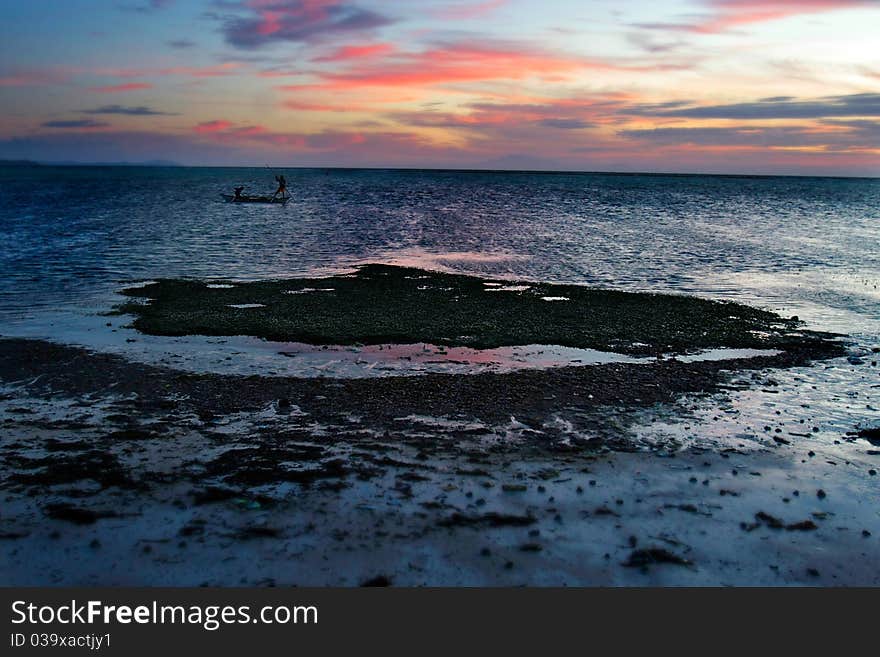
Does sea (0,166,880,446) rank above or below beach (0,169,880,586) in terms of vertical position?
above

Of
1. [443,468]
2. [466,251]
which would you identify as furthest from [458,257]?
[443,468]

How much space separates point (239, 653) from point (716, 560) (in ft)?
19.7

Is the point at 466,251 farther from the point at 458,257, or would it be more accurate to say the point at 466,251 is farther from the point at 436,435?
the point at 436,435

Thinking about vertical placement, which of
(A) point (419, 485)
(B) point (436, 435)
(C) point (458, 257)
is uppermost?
(C) point (458, 257)

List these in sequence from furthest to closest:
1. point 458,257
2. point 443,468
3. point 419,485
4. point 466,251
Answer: point 466,251
point 458,257
point 443,468
point 419,485

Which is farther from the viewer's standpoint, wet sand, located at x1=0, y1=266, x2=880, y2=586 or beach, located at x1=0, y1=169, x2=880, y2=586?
beach, located at x1=0, y1=169, x2=880, y2=586

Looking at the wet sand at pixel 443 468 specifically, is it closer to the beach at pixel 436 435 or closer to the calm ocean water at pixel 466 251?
the beach at pixel 436 435

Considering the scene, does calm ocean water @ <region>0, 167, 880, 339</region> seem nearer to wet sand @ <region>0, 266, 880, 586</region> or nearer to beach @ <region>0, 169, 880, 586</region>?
beach @ <region>0, 169, 880, 586</region>

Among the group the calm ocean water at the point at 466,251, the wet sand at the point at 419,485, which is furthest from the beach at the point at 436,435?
the calm ocean water at the point at 466,251

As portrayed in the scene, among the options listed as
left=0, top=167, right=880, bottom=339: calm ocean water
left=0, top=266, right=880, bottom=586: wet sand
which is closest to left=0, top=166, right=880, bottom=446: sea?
left=0, top=167, right=880, bottom=339: calm ocean water

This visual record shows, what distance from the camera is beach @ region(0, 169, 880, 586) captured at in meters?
7.98

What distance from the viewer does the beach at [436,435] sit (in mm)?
7977

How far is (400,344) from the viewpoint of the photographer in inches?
718

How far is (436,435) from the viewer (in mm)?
11688
